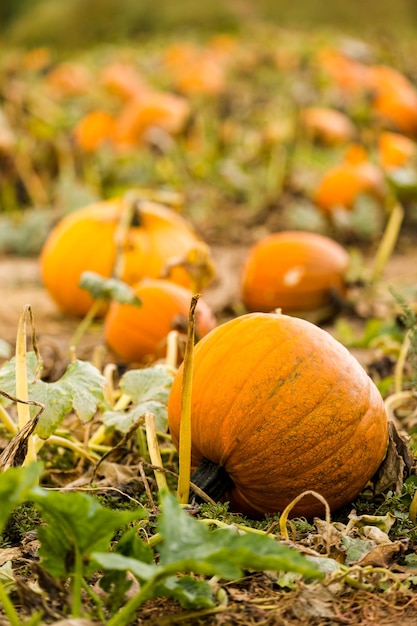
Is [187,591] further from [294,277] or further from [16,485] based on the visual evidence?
[294,277]

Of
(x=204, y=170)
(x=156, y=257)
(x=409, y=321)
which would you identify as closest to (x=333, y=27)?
(x=204, y=170)

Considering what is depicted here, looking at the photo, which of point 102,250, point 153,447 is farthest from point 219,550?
point 102,250

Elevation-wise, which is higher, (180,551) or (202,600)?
(180,551)

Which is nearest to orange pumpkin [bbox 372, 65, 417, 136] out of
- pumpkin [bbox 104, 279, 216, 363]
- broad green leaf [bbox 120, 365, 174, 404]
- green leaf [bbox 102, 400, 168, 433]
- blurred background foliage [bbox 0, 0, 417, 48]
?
pumpkin [bbox 104, 279, 216, 363]

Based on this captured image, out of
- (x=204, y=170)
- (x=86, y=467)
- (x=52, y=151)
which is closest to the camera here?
(x=86, y=467)

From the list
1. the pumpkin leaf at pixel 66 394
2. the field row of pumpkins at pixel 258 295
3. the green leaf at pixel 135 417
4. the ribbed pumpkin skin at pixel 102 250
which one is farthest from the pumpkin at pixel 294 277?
the pumpkin leaf at pixel 66 394

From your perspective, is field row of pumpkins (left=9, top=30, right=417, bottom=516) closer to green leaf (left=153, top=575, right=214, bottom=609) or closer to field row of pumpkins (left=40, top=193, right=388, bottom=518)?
field row of pumpkins (left=40, top=193, right=388, bottom=518)

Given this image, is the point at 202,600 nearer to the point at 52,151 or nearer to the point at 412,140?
the point at 52,151

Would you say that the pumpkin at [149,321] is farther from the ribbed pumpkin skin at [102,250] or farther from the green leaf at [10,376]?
the green leaf at [10,376]
